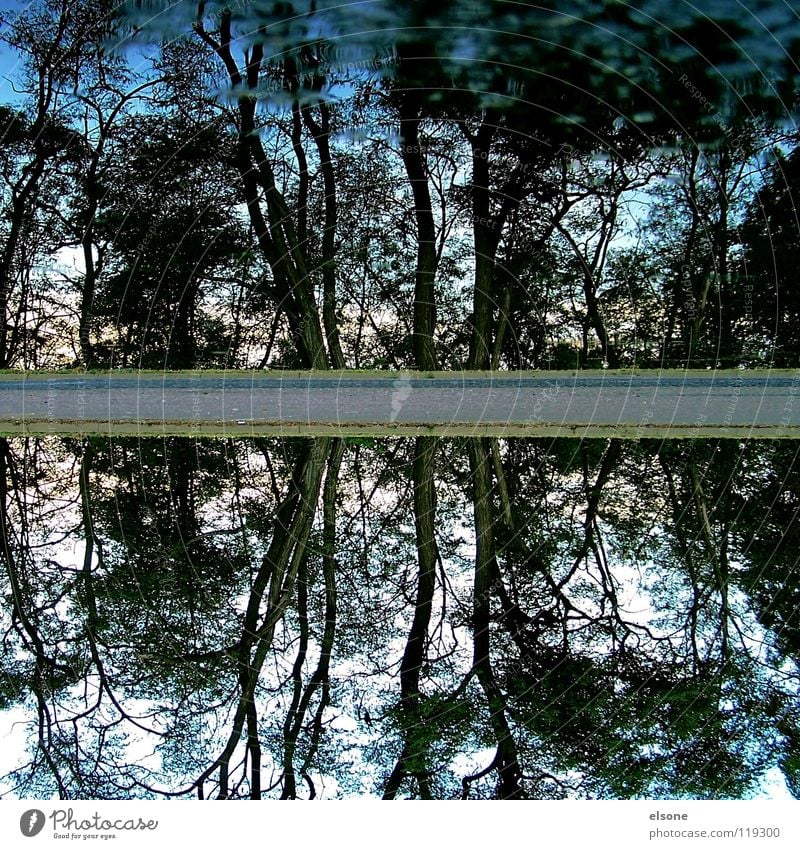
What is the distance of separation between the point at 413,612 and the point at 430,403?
1.60 m

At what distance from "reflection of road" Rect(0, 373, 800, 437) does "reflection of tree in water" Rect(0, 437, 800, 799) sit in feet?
0.66

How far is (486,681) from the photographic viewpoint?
447cm

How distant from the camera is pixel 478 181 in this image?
5.34 metres

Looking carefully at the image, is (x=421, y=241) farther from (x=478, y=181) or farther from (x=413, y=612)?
(x=413, y=612)

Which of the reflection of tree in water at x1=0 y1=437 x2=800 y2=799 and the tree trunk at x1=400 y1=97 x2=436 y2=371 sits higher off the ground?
the tree trunk at x1=400 y1=97 x2=436 y2=371

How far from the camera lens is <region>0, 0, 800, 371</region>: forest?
17.4 ft

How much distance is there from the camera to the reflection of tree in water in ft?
14.4

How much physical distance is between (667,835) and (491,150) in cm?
440

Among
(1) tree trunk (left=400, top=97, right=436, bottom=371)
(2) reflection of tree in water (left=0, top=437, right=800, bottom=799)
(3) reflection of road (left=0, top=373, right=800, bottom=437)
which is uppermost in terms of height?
(1) tree trunk (left=400, top=97, right=436, bottom=371)

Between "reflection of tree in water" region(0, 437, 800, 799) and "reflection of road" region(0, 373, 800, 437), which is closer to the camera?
"reflection of tree in water" region(0, 437, 800, 799)

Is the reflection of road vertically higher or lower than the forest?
lower

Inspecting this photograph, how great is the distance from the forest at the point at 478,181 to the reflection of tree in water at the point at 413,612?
0.84m

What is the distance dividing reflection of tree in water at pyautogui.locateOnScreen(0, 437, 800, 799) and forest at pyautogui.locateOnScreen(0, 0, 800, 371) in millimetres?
842

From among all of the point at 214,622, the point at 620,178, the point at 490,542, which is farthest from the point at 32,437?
the point at 620,178
